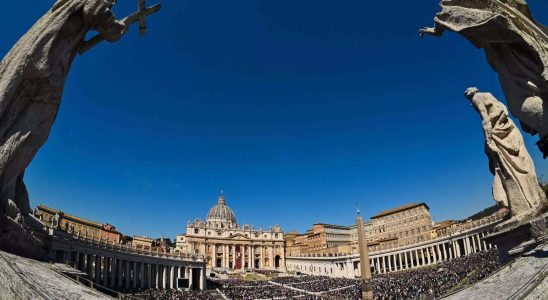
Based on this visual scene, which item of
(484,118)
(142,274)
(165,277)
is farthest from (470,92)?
(165,277)

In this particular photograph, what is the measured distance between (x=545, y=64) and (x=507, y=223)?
3.33m

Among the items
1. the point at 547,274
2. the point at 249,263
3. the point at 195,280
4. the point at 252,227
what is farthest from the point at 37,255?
the point at 252,227

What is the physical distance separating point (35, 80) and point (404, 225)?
9825 cm

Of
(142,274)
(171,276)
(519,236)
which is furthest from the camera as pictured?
(171,276)

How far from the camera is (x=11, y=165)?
9922 mm

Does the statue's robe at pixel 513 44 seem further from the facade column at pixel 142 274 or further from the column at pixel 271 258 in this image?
the column at pixel 271 258

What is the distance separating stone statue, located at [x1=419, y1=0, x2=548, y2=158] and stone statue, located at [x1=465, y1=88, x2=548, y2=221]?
736mm

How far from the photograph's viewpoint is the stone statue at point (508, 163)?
22.3 feet

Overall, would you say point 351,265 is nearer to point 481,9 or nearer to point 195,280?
point 195,280

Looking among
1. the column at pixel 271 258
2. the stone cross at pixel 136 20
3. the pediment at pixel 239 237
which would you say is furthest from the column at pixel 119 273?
the column at pixel 271 258

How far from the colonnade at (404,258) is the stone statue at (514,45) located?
63.3 meters

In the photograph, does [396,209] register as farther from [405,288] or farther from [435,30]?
[435,30]

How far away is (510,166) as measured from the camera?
713 cm

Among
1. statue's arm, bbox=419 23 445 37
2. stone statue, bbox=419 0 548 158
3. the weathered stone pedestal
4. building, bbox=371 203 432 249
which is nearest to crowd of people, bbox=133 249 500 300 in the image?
A: the weathered stone pedestal
